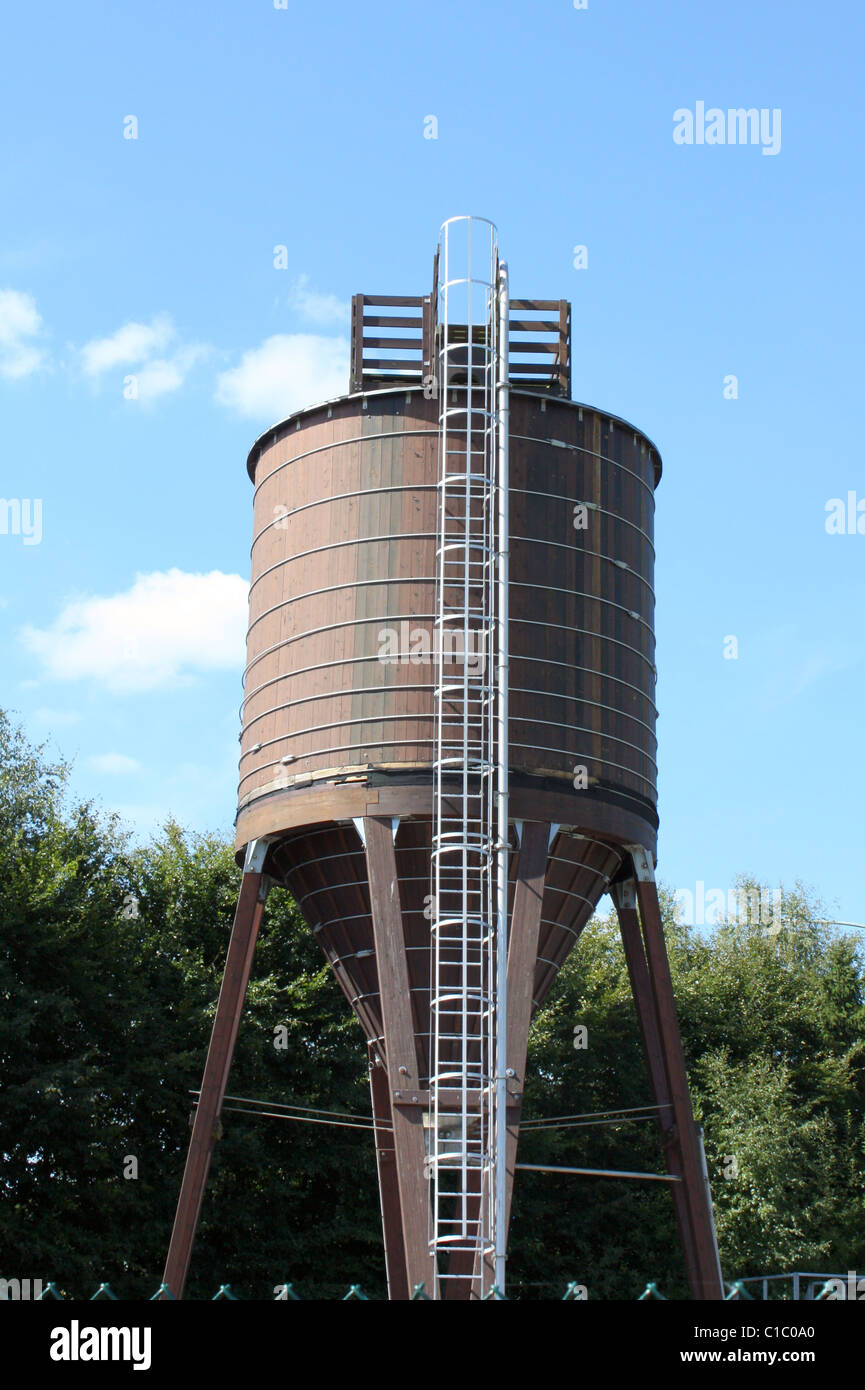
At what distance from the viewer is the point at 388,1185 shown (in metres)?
22.4

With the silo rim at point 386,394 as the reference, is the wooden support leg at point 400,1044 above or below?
below

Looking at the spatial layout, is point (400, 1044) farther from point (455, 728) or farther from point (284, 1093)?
point (284, 1093)

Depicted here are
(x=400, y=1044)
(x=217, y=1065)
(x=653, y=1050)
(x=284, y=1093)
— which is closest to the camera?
(x=400, y=1044)

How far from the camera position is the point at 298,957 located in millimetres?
33062

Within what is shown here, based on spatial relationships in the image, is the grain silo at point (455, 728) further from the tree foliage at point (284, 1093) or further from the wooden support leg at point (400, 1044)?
the tree foliage at point (284, 1093)

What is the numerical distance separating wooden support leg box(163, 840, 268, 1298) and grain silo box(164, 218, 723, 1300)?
42mm

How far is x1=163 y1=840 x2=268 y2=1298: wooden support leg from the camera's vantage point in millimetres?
19734

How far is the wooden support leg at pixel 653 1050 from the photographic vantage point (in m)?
20.1

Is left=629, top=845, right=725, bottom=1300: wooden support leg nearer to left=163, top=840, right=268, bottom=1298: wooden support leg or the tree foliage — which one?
left=163, top=840, right=268, bottom=1298: wooden support leg

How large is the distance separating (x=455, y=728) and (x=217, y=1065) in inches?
214

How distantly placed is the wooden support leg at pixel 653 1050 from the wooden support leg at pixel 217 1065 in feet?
16.3

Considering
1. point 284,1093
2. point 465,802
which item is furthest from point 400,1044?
point 284,1093

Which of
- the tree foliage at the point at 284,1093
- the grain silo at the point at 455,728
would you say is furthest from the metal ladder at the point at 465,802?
the tree foliage at the point at 284,1093

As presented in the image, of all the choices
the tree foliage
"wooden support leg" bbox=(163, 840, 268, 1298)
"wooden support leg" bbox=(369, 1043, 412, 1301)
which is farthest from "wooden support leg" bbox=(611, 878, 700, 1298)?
the tree foliage
